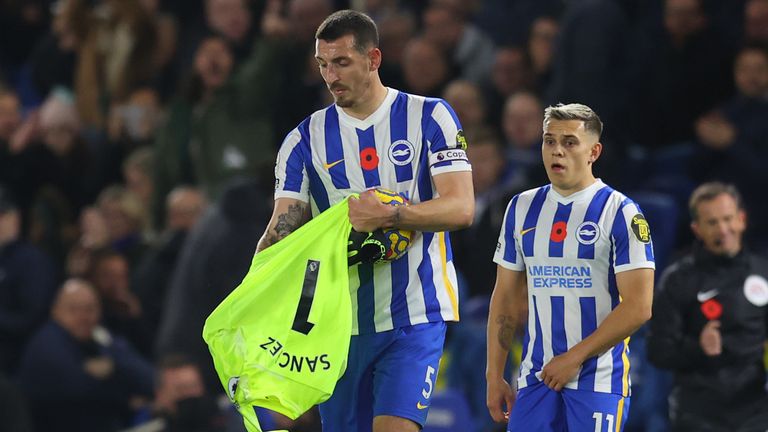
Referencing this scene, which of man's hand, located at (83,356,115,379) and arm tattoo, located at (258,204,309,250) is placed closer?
arm tattoo, located at (258,204,309,250)

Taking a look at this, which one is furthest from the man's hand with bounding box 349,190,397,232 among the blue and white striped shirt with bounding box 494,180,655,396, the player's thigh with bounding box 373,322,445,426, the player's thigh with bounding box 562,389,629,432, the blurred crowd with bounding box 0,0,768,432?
the blurred crowd with bounding box 0,0,768,432

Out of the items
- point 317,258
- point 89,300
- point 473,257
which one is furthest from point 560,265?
point 89,300

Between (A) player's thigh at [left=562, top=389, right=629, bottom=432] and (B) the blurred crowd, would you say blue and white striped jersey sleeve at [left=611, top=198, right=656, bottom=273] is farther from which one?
(B) the blurred crowd

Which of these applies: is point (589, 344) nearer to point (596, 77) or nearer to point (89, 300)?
point (596, 77)

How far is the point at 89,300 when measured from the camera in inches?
418

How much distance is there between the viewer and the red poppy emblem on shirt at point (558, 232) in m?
5.89

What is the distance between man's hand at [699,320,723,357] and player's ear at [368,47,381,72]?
245cm

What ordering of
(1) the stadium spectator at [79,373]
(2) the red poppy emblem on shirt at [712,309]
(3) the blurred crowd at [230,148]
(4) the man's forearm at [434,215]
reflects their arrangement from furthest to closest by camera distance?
(1) the stadium spectator at [79,373]
(3) the blurred crowd at [230,148]
(2) the red poppy emblem on shirt at [712,309]
(4) the man's forearm at [434,215]

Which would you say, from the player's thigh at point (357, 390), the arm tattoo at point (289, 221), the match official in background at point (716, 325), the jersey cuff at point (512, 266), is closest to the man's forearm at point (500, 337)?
the jersey cuff at point (512, 266)

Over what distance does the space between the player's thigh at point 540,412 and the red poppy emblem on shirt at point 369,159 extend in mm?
1145

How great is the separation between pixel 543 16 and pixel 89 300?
4326 millimetres

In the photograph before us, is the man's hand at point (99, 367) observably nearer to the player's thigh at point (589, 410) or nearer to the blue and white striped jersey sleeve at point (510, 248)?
the blue and white striped jersey sleeve at point (510, 248)

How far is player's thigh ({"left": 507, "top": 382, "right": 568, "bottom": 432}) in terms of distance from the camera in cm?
585

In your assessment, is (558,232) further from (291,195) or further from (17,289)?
(17,289)
